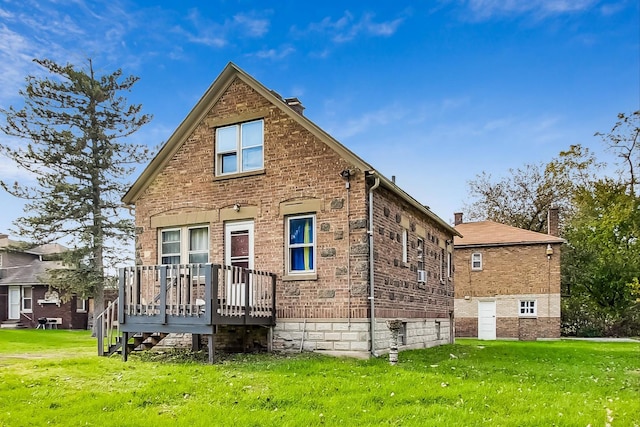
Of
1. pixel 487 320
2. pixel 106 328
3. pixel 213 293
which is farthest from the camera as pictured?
pixel 487 320

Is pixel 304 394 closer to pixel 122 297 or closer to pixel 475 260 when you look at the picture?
pixel 122 297

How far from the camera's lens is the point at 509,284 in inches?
1248

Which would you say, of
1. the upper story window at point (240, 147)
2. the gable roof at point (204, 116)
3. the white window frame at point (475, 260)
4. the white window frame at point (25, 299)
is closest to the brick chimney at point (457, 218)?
the white window frame at point (475, 260)

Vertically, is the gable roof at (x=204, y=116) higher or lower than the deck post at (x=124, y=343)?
higher

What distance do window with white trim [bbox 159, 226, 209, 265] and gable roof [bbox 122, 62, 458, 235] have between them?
66.2 inches

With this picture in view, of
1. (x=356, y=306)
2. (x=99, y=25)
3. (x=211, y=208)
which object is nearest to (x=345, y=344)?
(x=356, y=306)

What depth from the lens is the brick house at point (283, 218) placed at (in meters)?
13.9

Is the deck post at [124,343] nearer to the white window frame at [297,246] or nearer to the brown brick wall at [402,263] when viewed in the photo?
the white window frame at [297,246]

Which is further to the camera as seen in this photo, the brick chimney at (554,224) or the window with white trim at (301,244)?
the brick chimney at (554,224)

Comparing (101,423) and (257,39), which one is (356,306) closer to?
(101,423)

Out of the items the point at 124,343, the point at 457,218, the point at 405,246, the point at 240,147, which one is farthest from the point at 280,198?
the point at 457,218

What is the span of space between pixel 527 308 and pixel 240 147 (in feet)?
72.2

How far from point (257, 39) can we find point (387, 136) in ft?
17.8

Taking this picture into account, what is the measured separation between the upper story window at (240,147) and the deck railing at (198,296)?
310 cm
